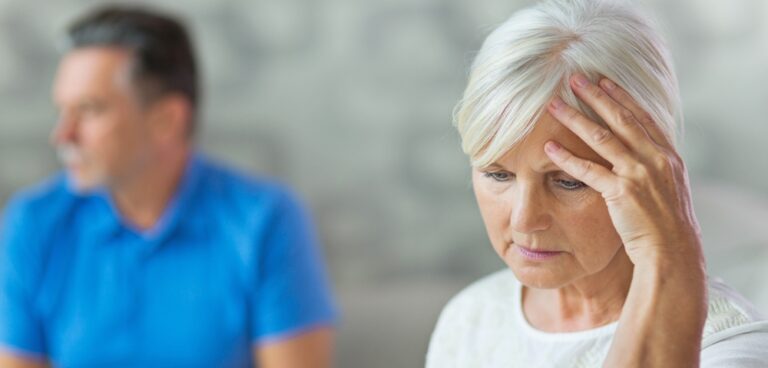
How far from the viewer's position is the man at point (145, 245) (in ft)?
7.82

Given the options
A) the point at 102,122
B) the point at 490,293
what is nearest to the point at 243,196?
the point at 102,122

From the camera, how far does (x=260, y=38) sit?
287cm

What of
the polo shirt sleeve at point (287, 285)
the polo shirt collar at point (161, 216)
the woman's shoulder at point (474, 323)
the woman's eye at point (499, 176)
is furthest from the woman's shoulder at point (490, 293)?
the polo shirt collar at point (161, 216)

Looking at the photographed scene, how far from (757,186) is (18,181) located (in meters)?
1.86

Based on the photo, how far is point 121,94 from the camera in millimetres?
2436

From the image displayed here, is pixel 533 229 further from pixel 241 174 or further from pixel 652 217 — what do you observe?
pixel 241 174

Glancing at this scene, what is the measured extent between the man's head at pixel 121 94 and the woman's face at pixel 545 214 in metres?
1.33

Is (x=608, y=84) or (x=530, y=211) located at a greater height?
(x=608, y=84)

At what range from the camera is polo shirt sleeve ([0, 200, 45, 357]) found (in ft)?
7.91

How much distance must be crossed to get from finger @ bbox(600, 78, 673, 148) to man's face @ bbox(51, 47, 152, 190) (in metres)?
1.47

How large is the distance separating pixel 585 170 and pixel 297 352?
133 centimetres

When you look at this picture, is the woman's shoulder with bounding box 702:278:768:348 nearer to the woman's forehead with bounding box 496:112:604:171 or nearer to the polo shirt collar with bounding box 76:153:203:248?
the woman's forehead with bounding box 496:112:604:171

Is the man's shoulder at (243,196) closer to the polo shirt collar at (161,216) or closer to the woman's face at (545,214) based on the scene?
the polo shirt collar at (161,216)

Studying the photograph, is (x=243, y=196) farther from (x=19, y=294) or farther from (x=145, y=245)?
(x=19, y=294)
